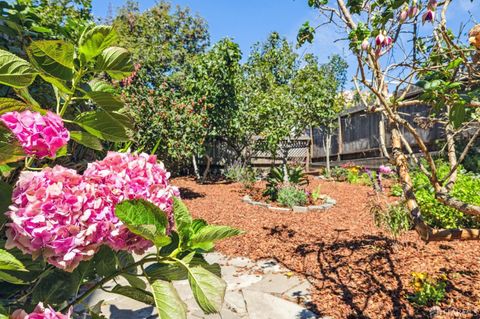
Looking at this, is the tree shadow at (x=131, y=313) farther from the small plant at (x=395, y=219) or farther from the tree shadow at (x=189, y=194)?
the tree shadow at (x=189, y=194)

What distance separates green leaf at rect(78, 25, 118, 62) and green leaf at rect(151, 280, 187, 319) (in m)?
0.55

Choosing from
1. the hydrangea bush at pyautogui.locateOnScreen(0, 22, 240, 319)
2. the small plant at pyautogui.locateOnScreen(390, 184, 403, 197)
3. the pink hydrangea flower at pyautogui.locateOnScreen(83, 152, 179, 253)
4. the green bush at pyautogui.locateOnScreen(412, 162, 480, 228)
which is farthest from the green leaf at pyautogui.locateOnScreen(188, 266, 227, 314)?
the small plant at pyautogui.locateOnScreen(390, 184, 403, 197)

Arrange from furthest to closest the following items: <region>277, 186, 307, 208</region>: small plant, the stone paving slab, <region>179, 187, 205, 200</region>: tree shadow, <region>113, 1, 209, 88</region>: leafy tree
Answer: <region>113, 1, 209, 88</region>: leafy tree
<region>179, 187, 205, 200</region>: tree shadow
<region>277, 186, 307, 208</region>: small plant
the stone paving slab

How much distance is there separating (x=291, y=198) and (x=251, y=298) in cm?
402

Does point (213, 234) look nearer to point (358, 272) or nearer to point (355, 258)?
point (358, 272)

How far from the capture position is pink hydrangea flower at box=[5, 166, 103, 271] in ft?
2.40

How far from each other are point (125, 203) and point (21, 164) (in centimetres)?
41

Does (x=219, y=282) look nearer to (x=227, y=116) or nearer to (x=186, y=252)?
(x=186, y=252)

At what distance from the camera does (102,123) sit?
0.90 metres

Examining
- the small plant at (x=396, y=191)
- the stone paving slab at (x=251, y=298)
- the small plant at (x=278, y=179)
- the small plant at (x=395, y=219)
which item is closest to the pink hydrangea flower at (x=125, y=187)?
the stone paving slab at (x=251, y=298)

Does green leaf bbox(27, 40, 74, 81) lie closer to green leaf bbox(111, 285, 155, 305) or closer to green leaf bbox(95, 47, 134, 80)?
green leaf bbox(95, 47, 134, 80)

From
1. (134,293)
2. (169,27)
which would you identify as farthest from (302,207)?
(169,27)

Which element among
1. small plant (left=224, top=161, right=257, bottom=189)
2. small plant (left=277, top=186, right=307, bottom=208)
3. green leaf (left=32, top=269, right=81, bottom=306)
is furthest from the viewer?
small plant (left=224, top=161, right=257, bottom=189)

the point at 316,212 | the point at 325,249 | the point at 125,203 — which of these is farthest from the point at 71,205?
the point at 316,212
